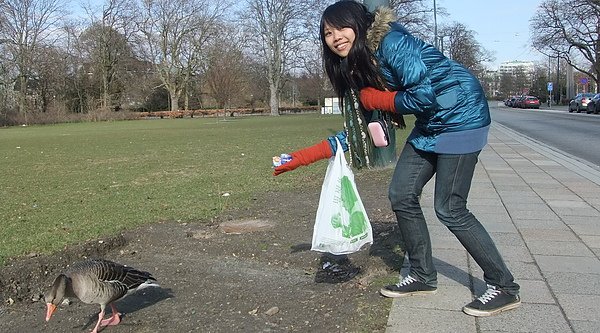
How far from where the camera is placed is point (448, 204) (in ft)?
11.0

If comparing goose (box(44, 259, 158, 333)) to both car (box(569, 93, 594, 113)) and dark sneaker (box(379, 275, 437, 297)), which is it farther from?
car (box(569, 93, 594, 113))

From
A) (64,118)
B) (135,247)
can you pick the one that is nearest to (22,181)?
(135,247)

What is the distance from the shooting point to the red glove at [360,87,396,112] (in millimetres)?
3129

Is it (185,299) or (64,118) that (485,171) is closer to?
(185,299)

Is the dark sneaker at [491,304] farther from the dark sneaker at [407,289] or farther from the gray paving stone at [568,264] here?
the gray paving stone at [568,264]

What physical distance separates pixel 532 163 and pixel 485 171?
1.84 metres

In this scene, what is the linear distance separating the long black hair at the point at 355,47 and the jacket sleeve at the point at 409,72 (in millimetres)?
117

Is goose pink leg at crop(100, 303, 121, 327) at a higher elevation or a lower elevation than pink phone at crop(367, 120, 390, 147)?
lower

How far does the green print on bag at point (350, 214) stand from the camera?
148 inches

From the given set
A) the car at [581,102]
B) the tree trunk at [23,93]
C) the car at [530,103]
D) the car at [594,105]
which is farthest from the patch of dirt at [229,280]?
the car at [530,103]

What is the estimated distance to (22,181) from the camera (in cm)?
1142

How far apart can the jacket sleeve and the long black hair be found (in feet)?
0.38

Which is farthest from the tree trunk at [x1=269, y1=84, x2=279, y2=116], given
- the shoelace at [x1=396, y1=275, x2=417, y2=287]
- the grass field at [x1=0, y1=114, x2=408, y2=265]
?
the shoelace at [x1=396, y1=275, x2=417, y2=287]

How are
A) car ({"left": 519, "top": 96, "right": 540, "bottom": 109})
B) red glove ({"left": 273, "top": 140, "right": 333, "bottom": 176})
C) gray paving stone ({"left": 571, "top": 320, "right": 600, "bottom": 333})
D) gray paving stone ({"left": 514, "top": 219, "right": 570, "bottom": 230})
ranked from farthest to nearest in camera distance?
car ({"left": 519, "top": 96, "right": 540, "bottom": 109}), gray paving stone ({"left": 514, "top": 219, "right": 570, "bottom": 230}), red glove ({"left": 273, "top": 140, "right": 333, "bottom": 176}), gray paving stone ({"left": 571, "top": 320, "right": 600, "bottom": 333})
